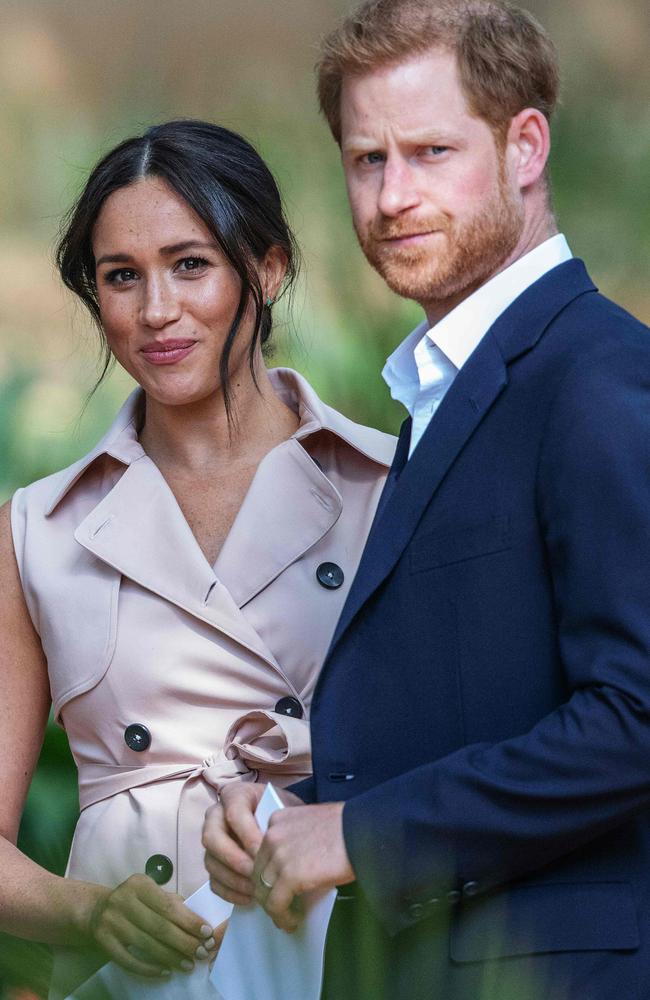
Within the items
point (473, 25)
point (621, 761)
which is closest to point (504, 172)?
point (473, 25)

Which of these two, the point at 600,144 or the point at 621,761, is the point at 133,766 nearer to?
the point at 621,761

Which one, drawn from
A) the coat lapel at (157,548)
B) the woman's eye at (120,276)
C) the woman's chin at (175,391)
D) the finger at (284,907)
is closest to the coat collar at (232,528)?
the coat lapel at (157,548)

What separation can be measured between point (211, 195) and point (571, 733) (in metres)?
1.25

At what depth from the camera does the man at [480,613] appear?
130cm

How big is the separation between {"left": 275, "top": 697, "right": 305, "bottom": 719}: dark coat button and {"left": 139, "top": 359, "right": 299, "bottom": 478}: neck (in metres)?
0.39

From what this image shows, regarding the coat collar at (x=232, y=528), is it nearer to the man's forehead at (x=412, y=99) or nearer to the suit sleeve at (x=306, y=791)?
the suit sleeve at (x=306, y=791)

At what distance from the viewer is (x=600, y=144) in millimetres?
3492

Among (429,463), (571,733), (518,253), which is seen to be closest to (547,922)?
(571,733)

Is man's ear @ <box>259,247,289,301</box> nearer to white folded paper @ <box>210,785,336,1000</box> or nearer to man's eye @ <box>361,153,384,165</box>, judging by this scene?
man's eye @ <box>361,153,384,165</box>

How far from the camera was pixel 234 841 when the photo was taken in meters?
1.50

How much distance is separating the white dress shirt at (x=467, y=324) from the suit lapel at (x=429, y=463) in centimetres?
4

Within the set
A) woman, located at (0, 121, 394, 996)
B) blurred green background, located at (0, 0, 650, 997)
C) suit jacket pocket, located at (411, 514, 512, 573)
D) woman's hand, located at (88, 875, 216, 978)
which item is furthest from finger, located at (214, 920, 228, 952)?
blurred green background, located at (0, 0, 650, 997)

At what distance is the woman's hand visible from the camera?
1.74 meters

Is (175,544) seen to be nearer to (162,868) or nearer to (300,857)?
(162,868)
